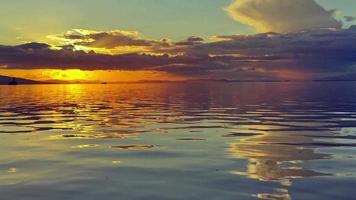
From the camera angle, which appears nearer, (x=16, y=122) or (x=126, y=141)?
(x=126, y=141)

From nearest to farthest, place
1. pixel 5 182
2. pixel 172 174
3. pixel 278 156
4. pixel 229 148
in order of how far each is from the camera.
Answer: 1. pixel 5 182
2. pixel 172 174
3. pixel 278 156
4. pixel 229 148

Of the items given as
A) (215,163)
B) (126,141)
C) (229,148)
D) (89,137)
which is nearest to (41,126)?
(89,137)

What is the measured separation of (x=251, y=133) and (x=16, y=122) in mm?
16577

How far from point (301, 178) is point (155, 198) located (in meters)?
4.58

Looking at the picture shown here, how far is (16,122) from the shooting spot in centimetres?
3325

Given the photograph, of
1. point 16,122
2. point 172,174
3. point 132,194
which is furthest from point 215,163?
point 16,122

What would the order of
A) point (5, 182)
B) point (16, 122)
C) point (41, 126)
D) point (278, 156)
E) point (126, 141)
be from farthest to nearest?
point (16, 122), point (41, 126), point (126, 141), point (278, 156), point (5, 182)

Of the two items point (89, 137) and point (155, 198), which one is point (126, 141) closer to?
point (89, 137)

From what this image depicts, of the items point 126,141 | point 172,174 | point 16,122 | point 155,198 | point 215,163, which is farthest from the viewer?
point 16,122

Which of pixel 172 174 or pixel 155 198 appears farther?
pixel 172 174

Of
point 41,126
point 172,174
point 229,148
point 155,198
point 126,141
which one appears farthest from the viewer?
point 41,126

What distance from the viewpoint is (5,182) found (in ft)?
43.2

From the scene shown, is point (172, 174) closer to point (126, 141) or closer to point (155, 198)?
point (155, 198)

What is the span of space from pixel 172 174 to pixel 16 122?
860 inches
